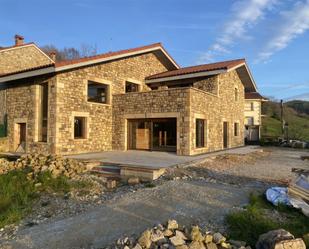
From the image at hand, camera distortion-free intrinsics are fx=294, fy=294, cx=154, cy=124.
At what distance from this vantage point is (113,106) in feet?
55.5

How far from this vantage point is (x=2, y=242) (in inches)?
197

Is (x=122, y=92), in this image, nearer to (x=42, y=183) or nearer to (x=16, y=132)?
(x=16, y=132)

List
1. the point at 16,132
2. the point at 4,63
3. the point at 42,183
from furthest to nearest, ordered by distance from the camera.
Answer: the point at 4,63 < the point at 16,132 < the point at 42,183

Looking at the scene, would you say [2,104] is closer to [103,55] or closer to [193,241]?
[103,55]

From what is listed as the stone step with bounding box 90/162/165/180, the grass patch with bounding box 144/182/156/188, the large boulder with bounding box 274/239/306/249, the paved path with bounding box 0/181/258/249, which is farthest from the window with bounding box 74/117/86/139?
the large boulder with bounding box 274/239/306/249

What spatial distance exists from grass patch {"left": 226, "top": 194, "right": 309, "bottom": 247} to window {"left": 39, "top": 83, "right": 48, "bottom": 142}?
11355 mm

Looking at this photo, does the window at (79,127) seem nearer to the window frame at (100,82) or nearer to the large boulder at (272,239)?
the window frame at (100,82)

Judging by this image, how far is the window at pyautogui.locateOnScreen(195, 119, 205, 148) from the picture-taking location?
50.9 feet

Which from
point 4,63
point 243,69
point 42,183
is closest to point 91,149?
point 42,183

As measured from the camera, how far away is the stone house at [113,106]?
46.3 feet

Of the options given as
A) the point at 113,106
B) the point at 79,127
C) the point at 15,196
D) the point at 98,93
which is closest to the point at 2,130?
the point at 79,127

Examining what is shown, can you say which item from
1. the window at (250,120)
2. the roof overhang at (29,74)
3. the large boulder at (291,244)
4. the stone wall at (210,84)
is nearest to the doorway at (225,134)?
the stone wall at (210,84)

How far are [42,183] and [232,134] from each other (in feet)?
49.7

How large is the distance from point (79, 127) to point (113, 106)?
2652mm
